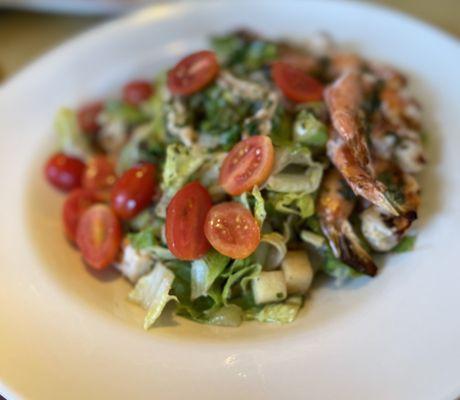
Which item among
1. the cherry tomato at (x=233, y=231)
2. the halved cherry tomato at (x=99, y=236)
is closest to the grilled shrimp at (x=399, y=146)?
the cherry tomato at (x=233, y=231)

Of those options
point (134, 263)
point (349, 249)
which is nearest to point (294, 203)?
point (349, 249)

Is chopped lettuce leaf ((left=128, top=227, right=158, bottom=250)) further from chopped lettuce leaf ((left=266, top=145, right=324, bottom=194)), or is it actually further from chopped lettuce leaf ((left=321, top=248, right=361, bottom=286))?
chopped lettuce leaf ((left=321, top=248, right=361, bottom=286))

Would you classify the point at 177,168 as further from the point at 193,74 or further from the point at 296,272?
the point at 296,272

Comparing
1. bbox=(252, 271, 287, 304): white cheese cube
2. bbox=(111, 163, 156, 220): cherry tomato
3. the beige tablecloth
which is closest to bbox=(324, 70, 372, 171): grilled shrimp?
bbox=(252, 271, 287, 304): white cheese cube

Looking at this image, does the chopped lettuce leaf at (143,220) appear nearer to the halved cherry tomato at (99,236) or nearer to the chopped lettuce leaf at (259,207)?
the halved cherry tomato at (99,236)

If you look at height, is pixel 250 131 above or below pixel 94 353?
above

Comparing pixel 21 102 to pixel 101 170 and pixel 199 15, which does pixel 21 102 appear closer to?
pixel 101 170

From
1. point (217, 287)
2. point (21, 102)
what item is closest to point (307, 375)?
point (217, 287)
